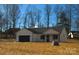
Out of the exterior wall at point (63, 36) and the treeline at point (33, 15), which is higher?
the treeline at point (33, 15)

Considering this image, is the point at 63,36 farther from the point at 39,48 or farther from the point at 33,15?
the point at 33,15

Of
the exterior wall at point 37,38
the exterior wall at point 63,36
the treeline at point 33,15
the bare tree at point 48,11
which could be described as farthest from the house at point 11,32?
the exterior wall at point 63,36

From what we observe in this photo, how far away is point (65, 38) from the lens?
6.46 feet

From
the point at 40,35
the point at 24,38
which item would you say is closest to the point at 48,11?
the point at 40,35

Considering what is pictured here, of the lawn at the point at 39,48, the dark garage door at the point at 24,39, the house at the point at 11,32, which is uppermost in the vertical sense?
the house at the point at 11,32

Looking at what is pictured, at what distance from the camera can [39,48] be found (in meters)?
1.96

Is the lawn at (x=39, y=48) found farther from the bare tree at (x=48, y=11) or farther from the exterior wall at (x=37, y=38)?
the bare tree at (x=48, y=11)

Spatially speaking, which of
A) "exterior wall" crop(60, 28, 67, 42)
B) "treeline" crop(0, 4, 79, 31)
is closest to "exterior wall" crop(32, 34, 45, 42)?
"treeline" crop(0, 4, 79, 31)

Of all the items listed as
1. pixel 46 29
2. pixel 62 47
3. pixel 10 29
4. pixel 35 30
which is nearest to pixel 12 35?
pixel 10 29

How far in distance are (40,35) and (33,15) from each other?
242mm

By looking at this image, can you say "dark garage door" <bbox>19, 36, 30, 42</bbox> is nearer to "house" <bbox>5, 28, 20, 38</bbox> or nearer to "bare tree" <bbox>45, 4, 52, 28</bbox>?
"house" <bbox>5, 28, 20, 38</bbox>

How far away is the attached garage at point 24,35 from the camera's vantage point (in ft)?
6.44
